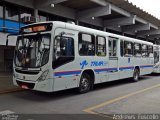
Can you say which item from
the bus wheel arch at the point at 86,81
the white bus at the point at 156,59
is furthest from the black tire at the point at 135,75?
the bus wheel arch at the point at 86,81

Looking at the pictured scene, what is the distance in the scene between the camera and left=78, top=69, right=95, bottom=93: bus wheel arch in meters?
9.98

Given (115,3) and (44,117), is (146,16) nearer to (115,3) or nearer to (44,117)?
(115,3)

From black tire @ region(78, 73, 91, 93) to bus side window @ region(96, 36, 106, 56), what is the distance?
139 cm

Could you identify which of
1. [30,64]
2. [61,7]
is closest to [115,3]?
[61,7]

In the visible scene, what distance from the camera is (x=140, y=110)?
716cm

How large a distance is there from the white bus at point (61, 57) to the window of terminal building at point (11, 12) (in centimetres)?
670

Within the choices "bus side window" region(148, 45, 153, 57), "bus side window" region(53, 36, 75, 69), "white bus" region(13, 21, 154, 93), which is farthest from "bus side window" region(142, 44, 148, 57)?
"bus side window" region(53, 36, 75, 69)

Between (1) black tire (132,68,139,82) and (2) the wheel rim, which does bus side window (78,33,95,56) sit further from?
(1) black tire (132,68,139,82)

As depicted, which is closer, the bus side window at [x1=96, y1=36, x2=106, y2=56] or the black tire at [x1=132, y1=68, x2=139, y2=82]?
the bus side window at [x1=96, y1=36, x2=106, y2=56]

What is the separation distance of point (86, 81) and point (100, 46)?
1.98 metres

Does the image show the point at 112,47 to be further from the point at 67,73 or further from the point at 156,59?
the point at 156,59

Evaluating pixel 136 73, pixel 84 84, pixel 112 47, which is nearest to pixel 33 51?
pixel 84 84

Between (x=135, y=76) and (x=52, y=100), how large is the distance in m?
7.86

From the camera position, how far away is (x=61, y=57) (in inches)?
343
